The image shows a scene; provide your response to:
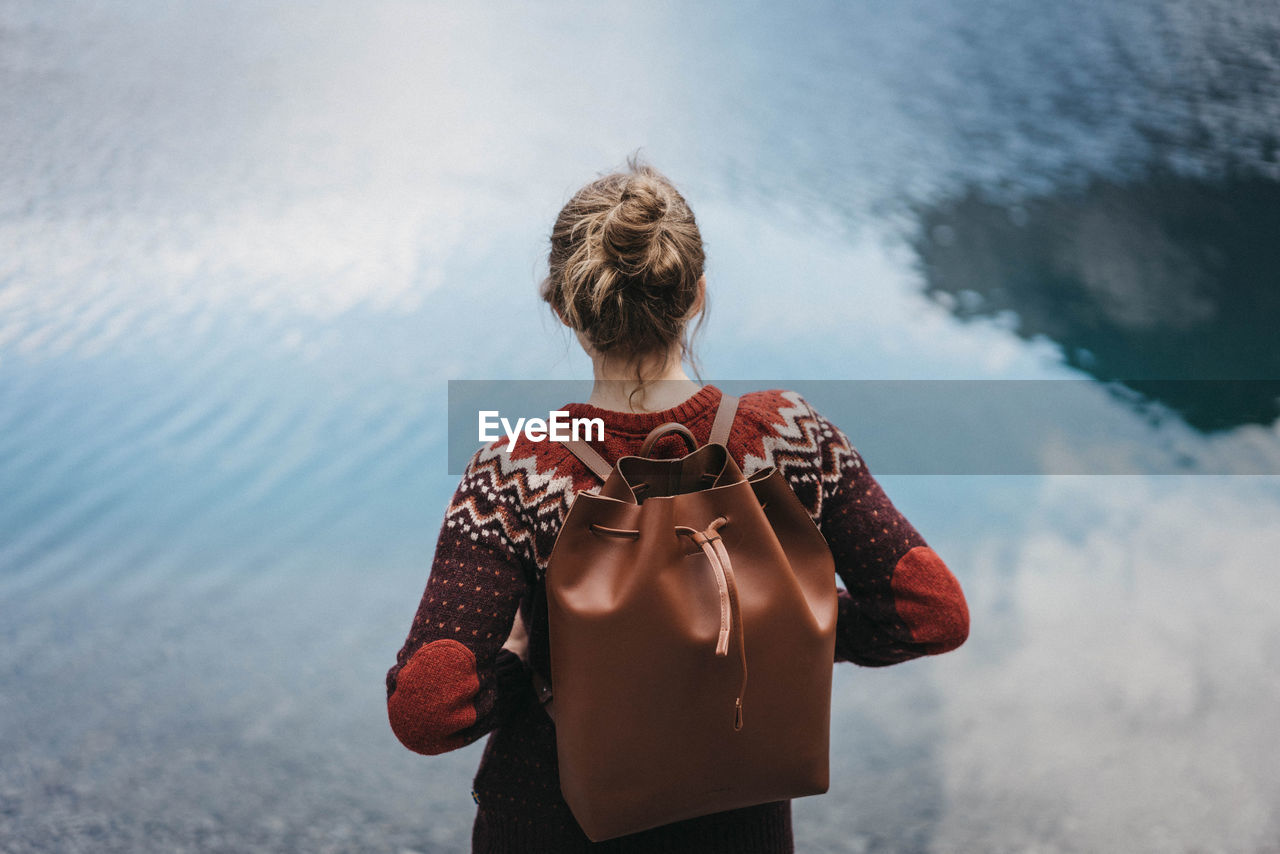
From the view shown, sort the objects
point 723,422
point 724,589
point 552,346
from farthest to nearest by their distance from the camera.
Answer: point 552,346 → point 723,422 → point 724,589

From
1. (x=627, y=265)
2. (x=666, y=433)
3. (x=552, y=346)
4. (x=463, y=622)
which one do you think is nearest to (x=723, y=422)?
(x=666, y=433)

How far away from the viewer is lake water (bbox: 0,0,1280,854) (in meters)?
2.17

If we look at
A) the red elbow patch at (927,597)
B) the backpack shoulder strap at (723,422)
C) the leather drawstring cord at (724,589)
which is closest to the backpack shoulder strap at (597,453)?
the backpack shoulder strap at (723,422)

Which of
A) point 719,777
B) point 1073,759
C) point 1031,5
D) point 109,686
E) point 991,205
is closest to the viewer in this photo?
point 719,777

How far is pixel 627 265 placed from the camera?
2.53 feet

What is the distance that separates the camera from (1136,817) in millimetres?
2006

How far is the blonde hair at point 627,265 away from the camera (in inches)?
30.3

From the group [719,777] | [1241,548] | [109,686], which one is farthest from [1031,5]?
[109,686]

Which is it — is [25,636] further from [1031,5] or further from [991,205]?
[1031,5]

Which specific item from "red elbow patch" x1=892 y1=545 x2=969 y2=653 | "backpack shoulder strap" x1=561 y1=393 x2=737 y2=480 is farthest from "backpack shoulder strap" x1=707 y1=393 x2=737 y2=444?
"red elbow patch" x1=892 y1=545 x2=969 y2=653

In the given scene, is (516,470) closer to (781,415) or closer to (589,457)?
(589,457)

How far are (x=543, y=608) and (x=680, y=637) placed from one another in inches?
7.4

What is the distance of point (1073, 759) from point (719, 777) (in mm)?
1771

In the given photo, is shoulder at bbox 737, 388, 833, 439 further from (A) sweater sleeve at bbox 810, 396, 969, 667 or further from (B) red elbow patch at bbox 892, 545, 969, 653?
(B) red elbow patch at bbox 892, 545, 969, 653
